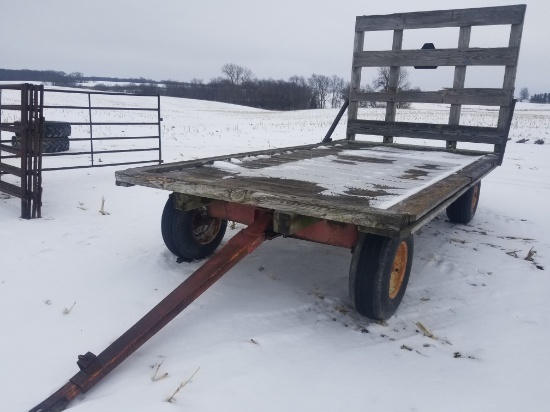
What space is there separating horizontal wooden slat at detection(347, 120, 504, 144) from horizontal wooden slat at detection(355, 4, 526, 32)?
1.54 metres

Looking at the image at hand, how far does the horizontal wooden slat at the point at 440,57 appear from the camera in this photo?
6.58 metres

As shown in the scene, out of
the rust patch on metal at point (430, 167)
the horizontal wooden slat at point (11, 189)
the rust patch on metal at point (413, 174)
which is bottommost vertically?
the horizontal wooden slat at point (11, 189)

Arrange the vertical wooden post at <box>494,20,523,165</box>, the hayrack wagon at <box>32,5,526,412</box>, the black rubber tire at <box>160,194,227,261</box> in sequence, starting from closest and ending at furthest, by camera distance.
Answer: the hayrack wagon at <box>32,5,526,412</box> → the black rubber tire at <box>160,194,227,261</box> → the vertical wooden post at <box>494,20,523,165</box>

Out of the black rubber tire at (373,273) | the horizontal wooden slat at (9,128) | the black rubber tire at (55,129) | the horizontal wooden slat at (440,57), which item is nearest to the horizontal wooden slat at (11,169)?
the horizontal wooden slat at (9,128)

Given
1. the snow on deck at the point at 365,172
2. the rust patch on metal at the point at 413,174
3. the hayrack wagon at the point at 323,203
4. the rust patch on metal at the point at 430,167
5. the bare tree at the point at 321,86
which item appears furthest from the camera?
the bare tree at the point at 321,86

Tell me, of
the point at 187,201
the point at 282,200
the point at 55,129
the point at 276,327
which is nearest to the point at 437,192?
the point at 282,200

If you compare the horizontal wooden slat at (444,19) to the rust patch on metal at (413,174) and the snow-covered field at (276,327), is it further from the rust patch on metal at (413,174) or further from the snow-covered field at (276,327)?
the rust patch on metal at (413,174)

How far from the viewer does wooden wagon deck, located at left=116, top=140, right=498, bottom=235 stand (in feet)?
8.50

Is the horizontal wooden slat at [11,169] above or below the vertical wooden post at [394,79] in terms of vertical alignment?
below

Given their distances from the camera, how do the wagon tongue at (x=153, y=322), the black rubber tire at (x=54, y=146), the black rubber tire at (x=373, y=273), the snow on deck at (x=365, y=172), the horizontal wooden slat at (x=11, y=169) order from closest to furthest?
the wagon tongue at (x=153, y=322) → the black rubber tire at (x=373, y=273) → the snow on deck at (x=365, y=172) → the horizontal wooden slat at (x=11, y=169) → the black rubber tire at (x=54, y=146)

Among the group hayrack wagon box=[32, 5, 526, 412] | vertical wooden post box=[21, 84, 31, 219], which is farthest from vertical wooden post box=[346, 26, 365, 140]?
vertical wooden post box=[21, 84, 31, 219]

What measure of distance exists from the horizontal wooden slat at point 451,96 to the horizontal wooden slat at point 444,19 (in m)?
0.99

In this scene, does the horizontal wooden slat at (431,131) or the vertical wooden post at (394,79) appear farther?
the vertical wooden post at (394,79)

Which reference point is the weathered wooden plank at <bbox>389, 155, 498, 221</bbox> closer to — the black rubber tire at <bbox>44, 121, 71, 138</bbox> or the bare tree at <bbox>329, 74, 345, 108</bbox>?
the black rubber tire at <bbox>44, 121, 71, 138</bbox>
